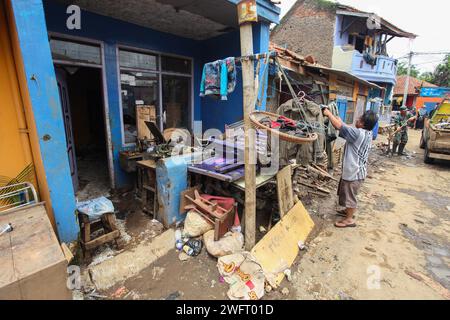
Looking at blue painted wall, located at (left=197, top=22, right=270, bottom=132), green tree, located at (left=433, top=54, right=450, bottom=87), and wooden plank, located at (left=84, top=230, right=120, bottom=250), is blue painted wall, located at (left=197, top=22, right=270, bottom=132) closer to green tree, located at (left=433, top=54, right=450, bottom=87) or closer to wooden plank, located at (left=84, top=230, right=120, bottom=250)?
wooden plank, located at (left=84, top=230, right=120, bottom=250)

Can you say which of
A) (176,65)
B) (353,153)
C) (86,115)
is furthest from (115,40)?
(353,153)

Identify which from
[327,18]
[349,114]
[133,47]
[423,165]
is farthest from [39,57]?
[327,18]

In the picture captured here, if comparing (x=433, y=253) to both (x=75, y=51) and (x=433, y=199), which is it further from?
(x=75, y=51)

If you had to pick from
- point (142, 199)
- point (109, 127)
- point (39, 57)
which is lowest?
point (142, 199)

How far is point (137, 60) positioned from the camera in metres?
5.18

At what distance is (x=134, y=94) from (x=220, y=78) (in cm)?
274

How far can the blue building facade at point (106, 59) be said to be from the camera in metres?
2.27

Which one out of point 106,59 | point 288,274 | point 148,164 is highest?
point 106,59

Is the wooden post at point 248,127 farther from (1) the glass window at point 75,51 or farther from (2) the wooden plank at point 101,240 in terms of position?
(1) the glass window at point 75,51

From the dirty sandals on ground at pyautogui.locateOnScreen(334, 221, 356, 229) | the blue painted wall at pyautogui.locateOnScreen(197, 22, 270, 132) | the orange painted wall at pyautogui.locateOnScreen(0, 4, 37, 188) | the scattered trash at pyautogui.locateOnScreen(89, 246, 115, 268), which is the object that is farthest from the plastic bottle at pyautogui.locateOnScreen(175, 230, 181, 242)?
the blue painted wall at pyautogui.locateOnScreen(197, 22, 270, 132)

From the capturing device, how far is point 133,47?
4.97 meters

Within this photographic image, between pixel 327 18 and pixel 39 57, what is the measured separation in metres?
15.2
